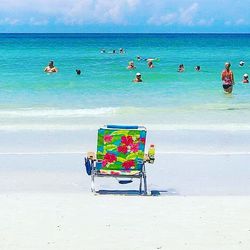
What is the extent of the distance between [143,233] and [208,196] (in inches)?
80.7

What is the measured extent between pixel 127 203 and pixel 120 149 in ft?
3.30

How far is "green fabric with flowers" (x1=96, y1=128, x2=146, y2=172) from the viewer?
745 cm

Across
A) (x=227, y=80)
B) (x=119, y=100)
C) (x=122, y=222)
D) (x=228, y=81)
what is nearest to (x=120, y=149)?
(x=122, y=222)

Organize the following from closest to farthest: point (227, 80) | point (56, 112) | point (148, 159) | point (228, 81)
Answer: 1. point (148, 159)
2. point (56, 112)
3. point (228, 81)
4. point (227, 80)

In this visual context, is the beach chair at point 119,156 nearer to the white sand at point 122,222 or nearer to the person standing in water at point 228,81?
the white sand at point 122,222

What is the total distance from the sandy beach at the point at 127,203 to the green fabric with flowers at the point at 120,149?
1.28 feet

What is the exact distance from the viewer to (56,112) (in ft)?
56.9

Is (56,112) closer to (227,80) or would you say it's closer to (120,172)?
(227,80)

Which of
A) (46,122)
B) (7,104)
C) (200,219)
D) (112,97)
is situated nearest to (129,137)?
(200,219)

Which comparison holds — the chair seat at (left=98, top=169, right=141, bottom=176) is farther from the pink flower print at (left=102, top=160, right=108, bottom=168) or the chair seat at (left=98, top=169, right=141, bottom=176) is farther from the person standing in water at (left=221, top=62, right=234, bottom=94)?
the person standing in water at (left=221, top=62, right=234, bottom=94)

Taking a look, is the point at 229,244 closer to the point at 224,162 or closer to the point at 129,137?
the point at 129,137

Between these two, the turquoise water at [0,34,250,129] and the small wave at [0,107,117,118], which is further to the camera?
the small wave at [0,107,117,118]

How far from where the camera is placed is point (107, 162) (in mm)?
7535

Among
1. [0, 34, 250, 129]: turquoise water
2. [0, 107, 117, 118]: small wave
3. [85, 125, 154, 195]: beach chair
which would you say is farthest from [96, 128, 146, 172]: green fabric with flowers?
[0, 107, 117, 118]: small wave
